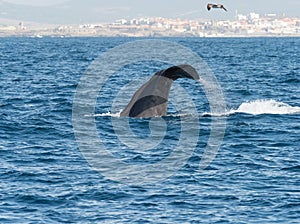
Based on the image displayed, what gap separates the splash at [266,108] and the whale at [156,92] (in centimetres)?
533

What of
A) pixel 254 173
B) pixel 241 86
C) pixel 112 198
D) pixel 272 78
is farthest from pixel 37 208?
pixel 272 78

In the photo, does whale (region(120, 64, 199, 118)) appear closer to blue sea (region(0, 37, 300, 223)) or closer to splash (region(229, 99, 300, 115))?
A: blue sea (region(0, 37, 300, 223))

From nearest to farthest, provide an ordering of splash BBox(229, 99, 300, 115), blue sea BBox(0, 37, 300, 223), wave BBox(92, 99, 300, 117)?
blue sea BBox(0, 37, 300, 223), wave BBox(92, 99, 300, 117), splash BBox(229, 99, 300, 115)

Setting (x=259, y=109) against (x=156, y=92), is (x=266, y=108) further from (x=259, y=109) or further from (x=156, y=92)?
(x=156, y=92)

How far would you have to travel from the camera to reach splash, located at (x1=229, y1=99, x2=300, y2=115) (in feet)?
93.7

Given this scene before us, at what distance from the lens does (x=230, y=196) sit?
52.3ft

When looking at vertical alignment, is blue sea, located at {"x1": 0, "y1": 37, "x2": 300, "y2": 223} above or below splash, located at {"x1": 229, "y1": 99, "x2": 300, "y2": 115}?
below

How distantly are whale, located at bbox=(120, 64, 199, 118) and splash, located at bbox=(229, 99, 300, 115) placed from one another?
5329mm

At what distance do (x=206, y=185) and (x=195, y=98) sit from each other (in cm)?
1834

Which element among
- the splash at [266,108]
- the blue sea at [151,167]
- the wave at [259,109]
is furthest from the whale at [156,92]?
the splash at [266,108]

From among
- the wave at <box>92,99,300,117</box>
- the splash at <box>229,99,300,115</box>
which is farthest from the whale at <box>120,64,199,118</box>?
the splash at <box>229,99,300,115</box>

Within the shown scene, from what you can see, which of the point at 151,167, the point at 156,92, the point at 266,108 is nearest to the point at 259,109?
the point at 266,108

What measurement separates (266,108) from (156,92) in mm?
8236

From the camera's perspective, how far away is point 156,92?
22.3 metres
